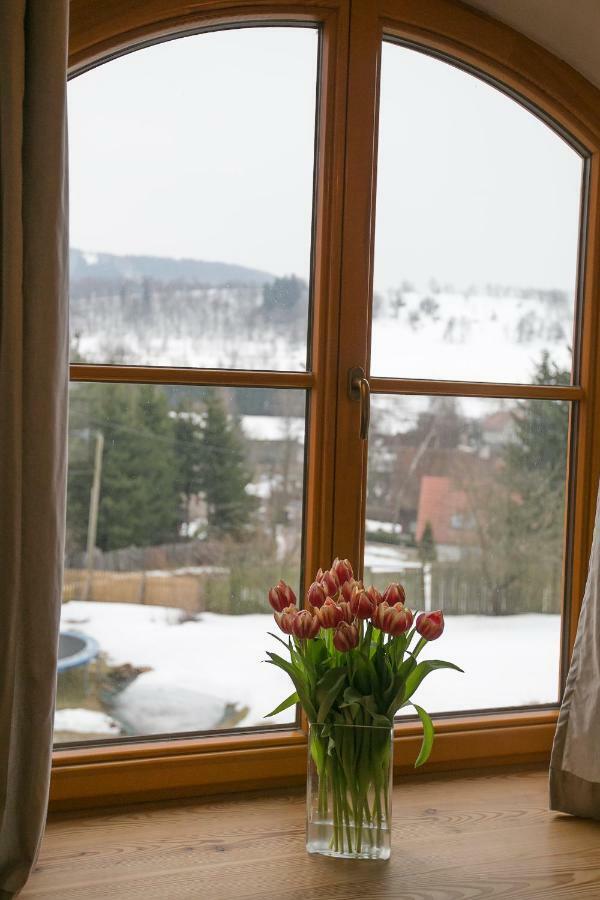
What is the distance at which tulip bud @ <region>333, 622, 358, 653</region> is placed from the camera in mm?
1820

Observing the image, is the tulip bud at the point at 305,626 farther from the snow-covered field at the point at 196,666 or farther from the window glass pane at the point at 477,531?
the window glass pane at the point at 477,531

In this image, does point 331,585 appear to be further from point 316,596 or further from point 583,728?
point 583,728

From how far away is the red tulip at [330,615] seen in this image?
1.82 m

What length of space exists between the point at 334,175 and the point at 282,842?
4.46ft

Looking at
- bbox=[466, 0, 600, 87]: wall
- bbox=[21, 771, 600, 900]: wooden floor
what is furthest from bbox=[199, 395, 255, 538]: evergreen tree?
bbox=[466, 0, 600, 87]: wall

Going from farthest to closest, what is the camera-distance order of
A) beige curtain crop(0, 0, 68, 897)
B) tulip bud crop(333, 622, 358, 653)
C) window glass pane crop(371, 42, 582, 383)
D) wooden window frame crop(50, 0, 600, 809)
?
window glass pane crop(371, 42, 582, 383) → wooden window frame crop(50, 0, 600, 809) → tulip bud crop(333, 622, 358, 653) → beige curtain crop(0, 0, 68, 897)

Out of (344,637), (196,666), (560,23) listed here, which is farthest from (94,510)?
(560,23)

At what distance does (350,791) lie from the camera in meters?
1.89

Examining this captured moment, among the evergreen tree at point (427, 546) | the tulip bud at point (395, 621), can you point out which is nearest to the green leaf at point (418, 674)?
the tulip bud at point (395, 621)

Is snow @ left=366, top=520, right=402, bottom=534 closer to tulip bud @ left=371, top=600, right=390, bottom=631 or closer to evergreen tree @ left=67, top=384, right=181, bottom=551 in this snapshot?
evergreen tree @ left=67, top=384, right=181, bottom=551

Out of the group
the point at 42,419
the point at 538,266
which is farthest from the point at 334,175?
the point at 42,419

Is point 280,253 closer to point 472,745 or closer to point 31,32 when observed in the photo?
point 31,32

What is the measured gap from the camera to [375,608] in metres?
1.84

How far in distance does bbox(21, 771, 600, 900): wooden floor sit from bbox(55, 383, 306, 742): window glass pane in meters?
0.21
